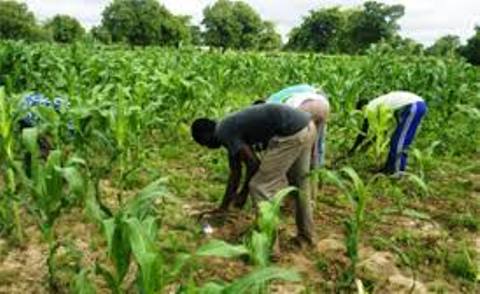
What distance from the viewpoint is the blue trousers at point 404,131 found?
20.8 ft

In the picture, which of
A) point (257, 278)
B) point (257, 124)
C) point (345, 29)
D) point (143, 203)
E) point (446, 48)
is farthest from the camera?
point (345, 29)

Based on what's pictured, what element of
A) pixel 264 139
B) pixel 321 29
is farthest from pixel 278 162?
pixel 321 29

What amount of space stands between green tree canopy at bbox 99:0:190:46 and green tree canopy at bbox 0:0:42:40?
673 centimetres

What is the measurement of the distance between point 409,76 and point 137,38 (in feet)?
153

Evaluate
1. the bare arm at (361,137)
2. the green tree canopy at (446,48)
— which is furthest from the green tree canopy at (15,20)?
the bare arm at (361,137)

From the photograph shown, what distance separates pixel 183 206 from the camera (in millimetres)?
5215

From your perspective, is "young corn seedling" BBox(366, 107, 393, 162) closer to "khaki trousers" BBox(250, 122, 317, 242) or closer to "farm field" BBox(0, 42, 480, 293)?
"farm field" BBox(0, 42, 480, 293)

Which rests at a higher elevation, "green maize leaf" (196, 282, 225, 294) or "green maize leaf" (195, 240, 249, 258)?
"green maize leaf" (195, 240, 249, 258)

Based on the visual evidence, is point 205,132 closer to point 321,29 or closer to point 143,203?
point 143,203

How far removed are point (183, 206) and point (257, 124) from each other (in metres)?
1.31

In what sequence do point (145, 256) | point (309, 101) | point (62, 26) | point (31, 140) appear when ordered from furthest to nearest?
1. point (62, 26)
2. point (309, 101)
3. point (31, 140)
4. point (145, 256)

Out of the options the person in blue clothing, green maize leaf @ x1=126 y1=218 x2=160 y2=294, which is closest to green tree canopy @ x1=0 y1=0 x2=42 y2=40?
the person in blue clothing

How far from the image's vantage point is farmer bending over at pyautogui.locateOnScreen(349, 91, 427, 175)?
6.34 metres

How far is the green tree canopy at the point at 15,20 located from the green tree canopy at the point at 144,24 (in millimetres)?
6734
